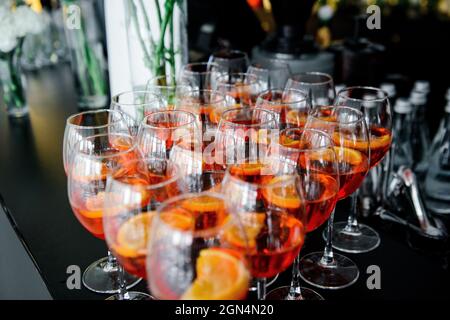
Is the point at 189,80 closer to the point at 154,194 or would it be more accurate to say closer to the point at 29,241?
the point at 29,241

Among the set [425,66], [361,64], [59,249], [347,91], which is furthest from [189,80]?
[425,66]

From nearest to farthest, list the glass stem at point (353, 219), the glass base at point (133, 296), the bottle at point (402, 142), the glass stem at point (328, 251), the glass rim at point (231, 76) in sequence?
1. the glass base at point (133, 296)
2. the glass stem at point (328, 251)
3. the glass stem at point (353, 219)
4. the glass rim at point (231, 76)
5. the bottle at point (402, 142)

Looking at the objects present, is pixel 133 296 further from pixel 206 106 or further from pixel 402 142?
pixel 402 142

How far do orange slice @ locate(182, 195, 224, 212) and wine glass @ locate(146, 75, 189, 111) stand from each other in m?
0.52

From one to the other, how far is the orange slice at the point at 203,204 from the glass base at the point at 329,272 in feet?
1.26

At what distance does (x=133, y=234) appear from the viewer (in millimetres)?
668

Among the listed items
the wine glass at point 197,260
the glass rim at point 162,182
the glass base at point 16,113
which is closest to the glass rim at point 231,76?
the glass rim at point 162,182

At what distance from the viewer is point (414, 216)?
1.14 meters

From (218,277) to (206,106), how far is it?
1.95 ft

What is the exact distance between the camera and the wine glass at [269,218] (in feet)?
2.15

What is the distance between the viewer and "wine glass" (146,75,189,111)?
116cm

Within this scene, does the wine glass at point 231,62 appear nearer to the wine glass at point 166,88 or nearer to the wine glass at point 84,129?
the wine glass at point 166,88

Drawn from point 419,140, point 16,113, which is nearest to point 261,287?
point 419,140

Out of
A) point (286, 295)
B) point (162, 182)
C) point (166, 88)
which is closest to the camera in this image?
point (162, 182)
